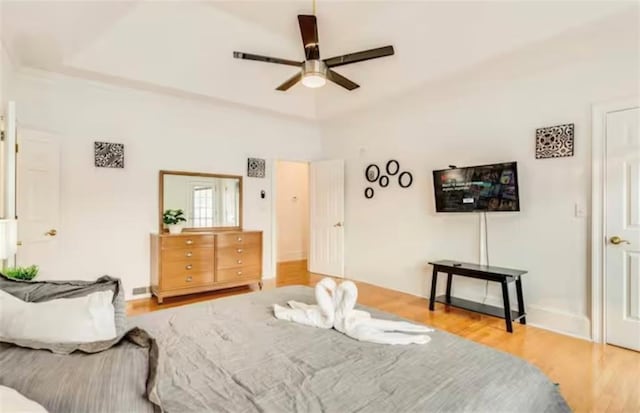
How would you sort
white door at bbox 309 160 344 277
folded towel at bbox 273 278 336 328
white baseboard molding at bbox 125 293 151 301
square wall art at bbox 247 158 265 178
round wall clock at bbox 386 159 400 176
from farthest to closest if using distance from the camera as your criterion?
white door at bbox 309 160 344 277, square wall art at bbox 247 158 265 178, round wall clock at bbox 386 159 400 176, white baseboard molding at bbox 125 293 151 301, folded towel at bbox 273 278 336 328

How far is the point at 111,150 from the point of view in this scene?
399 centimetres

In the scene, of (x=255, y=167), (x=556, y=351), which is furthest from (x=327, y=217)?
(x=556, y=351)

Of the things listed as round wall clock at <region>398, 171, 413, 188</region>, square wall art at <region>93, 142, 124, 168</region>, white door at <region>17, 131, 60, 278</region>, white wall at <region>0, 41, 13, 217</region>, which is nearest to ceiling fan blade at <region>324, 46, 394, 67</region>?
round wall clock at <region>398, 171, 413, 188</region>

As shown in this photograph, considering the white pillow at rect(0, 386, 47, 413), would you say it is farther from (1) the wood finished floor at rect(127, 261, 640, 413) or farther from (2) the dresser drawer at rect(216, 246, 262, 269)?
(2) the dresser drawer at rect(216, 246, 262, 269)

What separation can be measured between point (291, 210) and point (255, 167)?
246 cm

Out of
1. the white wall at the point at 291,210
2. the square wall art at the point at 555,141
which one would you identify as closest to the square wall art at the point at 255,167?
the white wall at the point at 291,210

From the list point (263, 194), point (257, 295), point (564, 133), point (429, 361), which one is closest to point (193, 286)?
point (263, 194)

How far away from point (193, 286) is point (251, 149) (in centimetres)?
222

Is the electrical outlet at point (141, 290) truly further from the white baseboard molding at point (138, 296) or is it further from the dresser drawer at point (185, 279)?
the dresser drawer at point (185, 279)

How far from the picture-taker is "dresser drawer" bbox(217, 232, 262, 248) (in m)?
4.42

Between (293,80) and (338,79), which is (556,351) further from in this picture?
(293,80)

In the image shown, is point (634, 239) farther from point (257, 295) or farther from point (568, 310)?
point (257, 295)

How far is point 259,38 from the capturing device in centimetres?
435

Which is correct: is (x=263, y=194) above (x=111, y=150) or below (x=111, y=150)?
below
